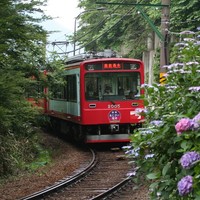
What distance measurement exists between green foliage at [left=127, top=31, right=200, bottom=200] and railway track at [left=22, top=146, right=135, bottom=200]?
3822mm

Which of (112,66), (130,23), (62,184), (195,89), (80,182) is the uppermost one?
(130,23)

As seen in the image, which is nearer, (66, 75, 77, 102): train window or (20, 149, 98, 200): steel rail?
(20, 149, 98, 200): steel rail

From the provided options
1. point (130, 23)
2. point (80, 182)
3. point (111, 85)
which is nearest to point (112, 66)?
point (111, 85)

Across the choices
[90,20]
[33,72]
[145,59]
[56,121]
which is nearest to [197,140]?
[33,72]

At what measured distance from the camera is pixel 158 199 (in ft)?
13.7

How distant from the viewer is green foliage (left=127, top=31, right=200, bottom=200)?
3785 mm

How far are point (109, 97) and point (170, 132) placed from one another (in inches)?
471

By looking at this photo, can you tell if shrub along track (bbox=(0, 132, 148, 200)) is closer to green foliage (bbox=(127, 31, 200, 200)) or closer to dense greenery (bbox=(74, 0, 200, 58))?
green foliage (bbox=(127, 31, 200, 200))

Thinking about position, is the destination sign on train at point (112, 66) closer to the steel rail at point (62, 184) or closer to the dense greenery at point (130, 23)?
the steel rail at point (62, 184)

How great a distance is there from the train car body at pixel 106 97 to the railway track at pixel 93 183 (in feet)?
6.45

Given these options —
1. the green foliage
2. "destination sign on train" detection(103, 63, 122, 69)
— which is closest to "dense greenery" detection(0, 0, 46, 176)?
"destination sign on train" detection(103, 63, 122, 69)

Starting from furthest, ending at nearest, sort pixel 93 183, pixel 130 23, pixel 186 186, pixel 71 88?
pixel 130 23
pixel 71 88
pixel 93 183
pixel 186 186

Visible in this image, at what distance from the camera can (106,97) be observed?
15891mm

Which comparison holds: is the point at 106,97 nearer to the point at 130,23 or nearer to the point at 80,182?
the point at 80,182
